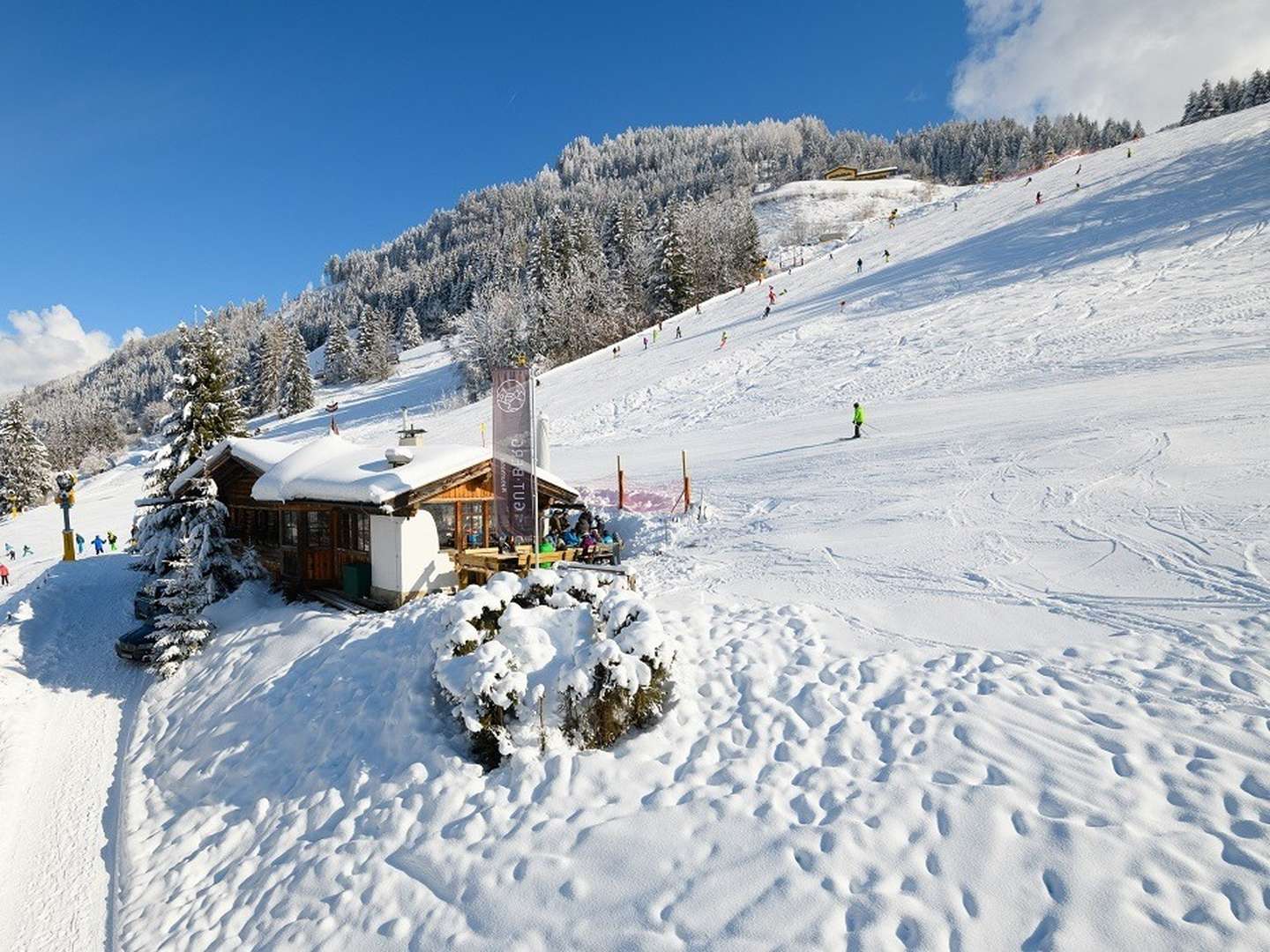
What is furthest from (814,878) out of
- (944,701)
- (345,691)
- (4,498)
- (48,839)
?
(4,498)

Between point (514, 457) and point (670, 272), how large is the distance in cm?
4604

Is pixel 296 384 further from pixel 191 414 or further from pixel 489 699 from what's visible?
pixel 489 699

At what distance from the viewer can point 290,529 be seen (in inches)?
683

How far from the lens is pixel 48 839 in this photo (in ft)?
29.7

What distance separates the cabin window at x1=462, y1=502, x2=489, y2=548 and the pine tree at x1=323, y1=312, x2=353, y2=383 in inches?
2786

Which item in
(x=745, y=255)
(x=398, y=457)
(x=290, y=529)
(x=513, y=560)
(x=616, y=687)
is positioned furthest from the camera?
(x=745, y=255)

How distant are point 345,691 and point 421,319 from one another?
103668mm

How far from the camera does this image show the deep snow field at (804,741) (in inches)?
200

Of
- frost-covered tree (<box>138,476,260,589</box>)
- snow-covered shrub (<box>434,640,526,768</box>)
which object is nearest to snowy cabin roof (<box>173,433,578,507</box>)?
frost-covered tree (<box>138,476,260,589</box>)

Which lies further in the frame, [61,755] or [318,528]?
[318,528]

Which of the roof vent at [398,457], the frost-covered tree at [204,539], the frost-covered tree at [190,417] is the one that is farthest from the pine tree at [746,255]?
the frost-covered tree at [204,539]

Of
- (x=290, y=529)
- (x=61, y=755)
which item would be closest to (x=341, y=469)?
(x=290, y=529)

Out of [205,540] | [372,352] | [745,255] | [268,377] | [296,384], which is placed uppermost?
[745,255]

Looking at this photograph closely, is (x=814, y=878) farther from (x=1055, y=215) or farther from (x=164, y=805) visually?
(x=1055, y=215)
